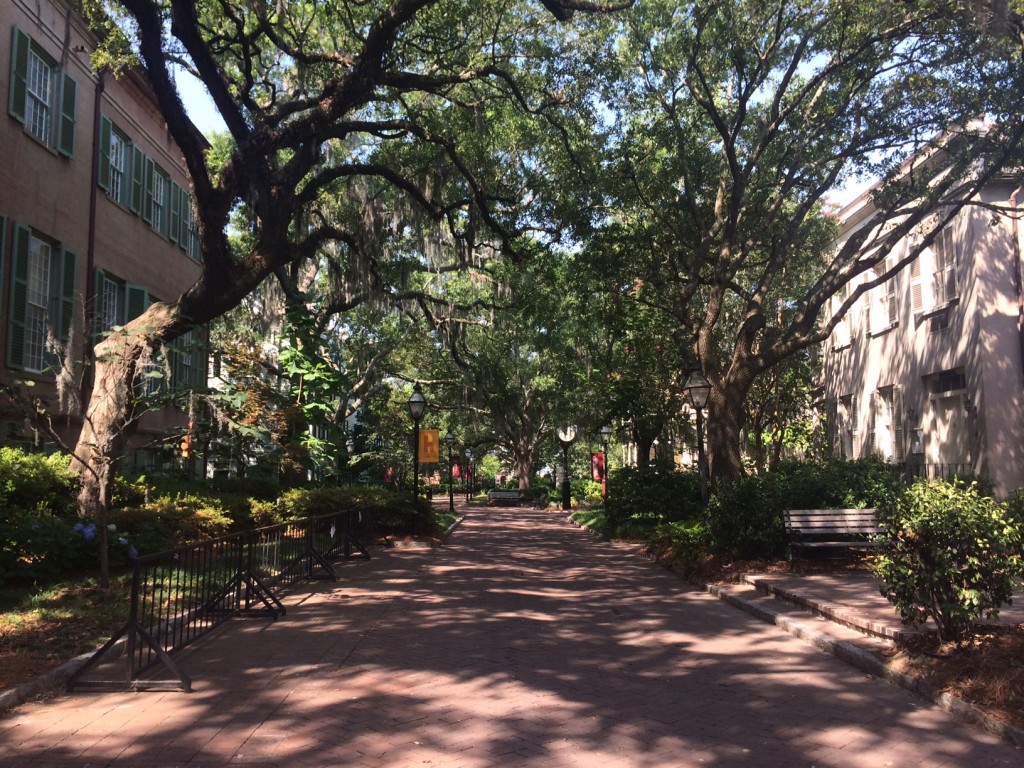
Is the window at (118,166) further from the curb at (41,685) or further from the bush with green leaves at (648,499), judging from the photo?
the bush with green leaves at (648,499)

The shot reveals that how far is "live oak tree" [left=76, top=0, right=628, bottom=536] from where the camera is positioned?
1173cm

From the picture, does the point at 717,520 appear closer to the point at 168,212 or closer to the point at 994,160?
the point at 994,160

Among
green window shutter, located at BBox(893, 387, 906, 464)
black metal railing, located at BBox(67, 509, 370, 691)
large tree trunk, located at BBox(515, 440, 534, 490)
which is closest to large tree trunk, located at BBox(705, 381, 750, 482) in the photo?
green window shutter, located at BBox(893, 387, 906, 464)

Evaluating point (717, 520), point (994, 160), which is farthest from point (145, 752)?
Answer: point (994, 160)

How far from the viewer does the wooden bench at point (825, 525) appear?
12742 millimetres

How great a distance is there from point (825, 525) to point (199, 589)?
361 inches

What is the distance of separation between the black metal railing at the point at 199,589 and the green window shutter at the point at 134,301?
7.59 m

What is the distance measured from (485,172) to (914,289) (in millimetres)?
10855

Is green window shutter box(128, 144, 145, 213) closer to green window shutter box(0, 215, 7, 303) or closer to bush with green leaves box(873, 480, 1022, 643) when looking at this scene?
green window shutter box(0, 215, 7, 303)

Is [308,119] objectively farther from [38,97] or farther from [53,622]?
[53,622]

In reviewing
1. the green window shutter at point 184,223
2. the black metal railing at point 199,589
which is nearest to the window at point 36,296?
the black metal railing at point 199,589

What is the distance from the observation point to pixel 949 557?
6.66 meters

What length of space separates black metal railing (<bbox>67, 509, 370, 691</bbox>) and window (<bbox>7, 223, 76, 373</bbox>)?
543cm

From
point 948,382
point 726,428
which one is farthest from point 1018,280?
point 726,428
